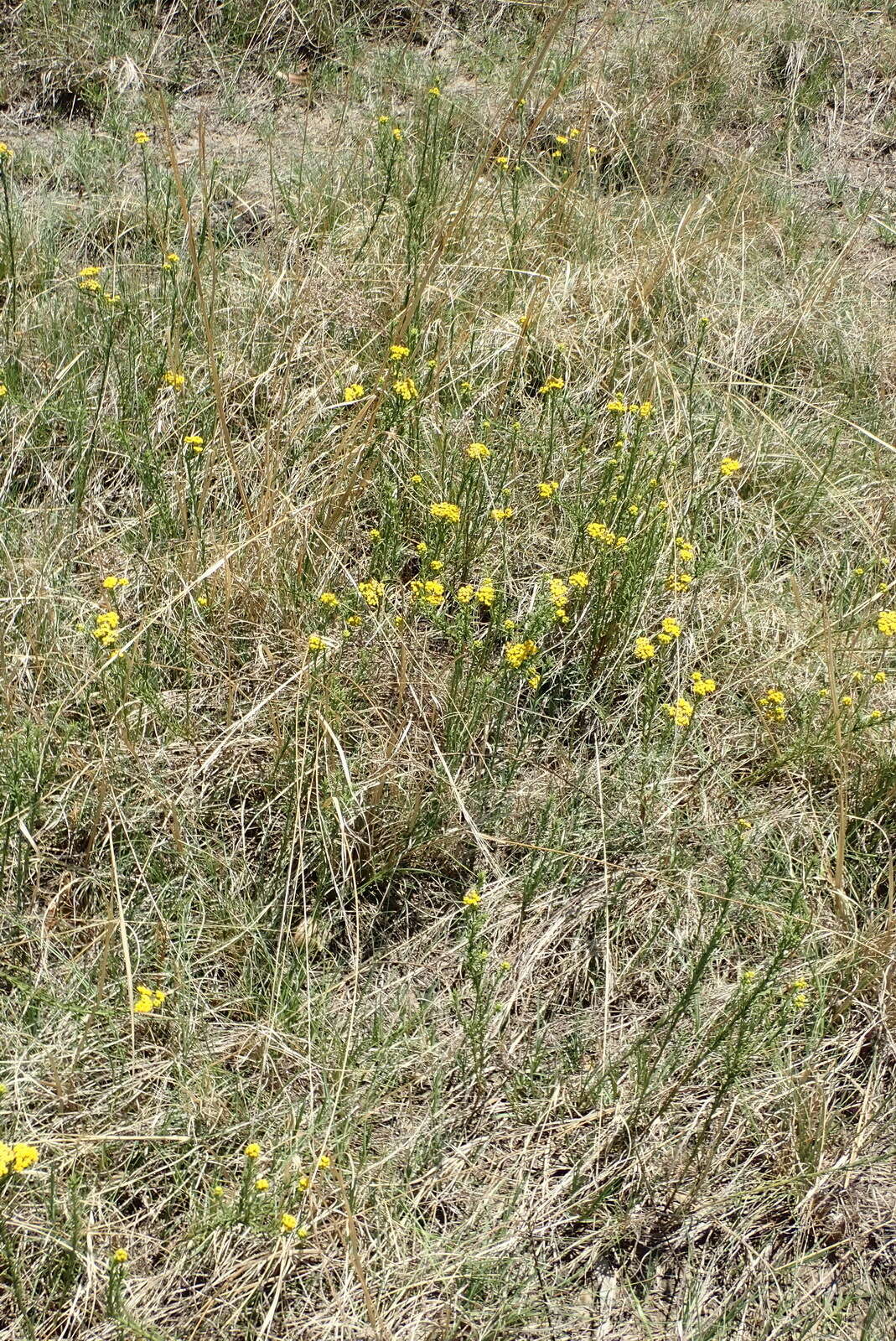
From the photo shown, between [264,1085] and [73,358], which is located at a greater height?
[73,358]

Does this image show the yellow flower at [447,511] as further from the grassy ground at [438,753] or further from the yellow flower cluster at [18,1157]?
the yellow flower cluster at [18,1157]

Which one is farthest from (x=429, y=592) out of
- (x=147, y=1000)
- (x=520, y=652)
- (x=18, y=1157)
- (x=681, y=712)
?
(x=18, y=1157)

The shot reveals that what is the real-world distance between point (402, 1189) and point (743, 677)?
5.06 feet

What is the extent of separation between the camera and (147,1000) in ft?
6.63

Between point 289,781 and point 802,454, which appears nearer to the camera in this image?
point 289,781

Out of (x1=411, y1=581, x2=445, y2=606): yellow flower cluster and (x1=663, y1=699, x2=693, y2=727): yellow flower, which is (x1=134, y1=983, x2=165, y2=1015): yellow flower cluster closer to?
(x1=411, y1=581, x2=445, y2=606): yellow flower cluster

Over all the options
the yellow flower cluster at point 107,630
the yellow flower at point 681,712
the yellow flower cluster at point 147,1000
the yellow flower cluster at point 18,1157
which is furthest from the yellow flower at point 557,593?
the yellow flower cluster at point 18,1157

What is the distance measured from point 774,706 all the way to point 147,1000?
163cm

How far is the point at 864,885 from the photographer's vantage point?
8.50 feet

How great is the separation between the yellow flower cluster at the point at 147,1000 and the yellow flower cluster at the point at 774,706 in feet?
5.07

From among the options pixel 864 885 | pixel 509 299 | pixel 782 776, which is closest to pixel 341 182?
pixel 509 299

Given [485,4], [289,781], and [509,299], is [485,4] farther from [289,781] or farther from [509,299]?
[289,781]

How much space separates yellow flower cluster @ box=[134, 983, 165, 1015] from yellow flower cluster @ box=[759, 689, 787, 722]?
5.07 ft

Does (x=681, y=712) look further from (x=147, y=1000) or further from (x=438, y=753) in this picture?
(x=147, y=1000)
